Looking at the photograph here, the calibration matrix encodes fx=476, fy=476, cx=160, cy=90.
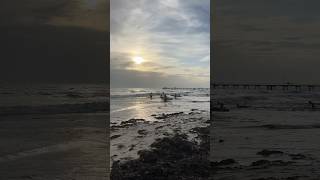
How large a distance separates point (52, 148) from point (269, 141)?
1959 millimetres

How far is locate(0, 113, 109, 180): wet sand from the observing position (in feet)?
13.4

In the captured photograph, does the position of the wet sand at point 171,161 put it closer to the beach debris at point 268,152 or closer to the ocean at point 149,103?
the ocean at point 149,103

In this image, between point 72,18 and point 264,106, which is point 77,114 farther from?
point 264,106

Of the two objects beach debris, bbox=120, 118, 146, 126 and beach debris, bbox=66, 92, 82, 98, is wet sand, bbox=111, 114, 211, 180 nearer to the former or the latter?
beach debris, bbox=120, 118, 146, 126

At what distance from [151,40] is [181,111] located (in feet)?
3.50

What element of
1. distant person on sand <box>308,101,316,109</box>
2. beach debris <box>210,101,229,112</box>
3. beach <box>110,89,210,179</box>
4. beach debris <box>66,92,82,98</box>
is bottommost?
beach <box>110,89,210,179</box>

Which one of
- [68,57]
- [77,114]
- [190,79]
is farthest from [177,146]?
[68,57]

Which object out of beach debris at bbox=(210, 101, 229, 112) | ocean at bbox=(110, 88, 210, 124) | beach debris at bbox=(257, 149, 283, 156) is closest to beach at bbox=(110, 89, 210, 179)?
A: ocean at bbox=(110, 88, 210, 124)

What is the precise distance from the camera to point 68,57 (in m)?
4.52

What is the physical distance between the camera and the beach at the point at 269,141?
13.8ft

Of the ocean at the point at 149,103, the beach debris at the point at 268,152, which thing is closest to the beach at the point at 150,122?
the ocean at the point at 149,103

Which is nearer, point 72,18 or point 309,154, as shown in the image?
point 309,154

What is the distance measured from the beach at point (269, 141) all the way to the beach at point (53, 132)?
1.15 meters

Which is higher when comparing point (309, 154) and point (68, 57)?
point (68, 57)
